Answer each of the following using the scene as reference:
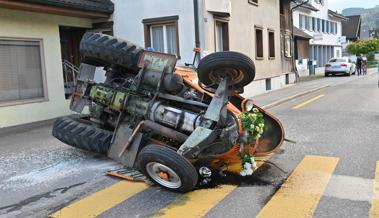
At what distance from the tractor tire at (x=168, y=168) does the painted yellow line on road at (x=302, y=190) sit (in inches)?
37.6

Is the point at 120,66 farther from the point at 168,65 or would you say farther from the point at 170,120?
the point at 170,120

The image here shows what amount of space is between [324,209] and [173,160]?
177 cm

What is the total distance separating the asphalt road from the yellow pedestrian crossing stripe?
14 mm

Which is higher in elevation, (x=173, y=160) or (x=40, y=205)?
(x=173, y=160)

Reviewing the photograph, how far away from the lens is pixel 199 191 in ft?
18.2

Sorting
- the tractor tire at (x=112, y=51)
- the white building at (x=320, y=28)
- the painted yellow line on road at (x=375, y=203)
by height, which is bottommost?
the painted yellow line on road at (x=375, y=203)

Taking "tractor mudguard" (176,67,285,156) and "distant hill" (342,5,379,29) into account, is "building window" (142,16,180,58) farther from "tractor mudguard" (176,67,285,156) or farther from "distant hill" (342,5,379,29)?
"distant hill" (342,5,379,29)

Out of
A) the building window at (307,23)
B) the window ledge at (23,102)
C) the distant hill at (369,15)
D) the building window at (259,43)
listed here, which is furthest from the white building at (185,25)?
the distant hill at (369,15)

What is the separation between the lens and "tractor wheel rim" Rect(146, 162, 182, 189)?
17.7 ft

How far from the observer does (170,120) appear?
5.98 m

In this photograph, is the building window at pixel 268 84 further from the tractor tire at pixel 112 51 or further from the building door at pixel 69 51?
the tractor tire at pixel 112 51

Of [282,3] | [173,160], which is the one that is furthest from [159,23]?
[282,3]

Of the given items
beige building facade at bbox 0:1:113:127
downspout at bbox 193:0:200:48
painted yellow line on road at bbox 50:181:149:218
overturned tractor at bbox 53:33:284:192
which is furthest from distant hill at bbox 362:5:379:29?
painted yellow line on road at bbox 50:181:149:218

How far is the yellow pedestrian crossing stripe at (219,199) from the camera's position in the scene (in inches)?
188
